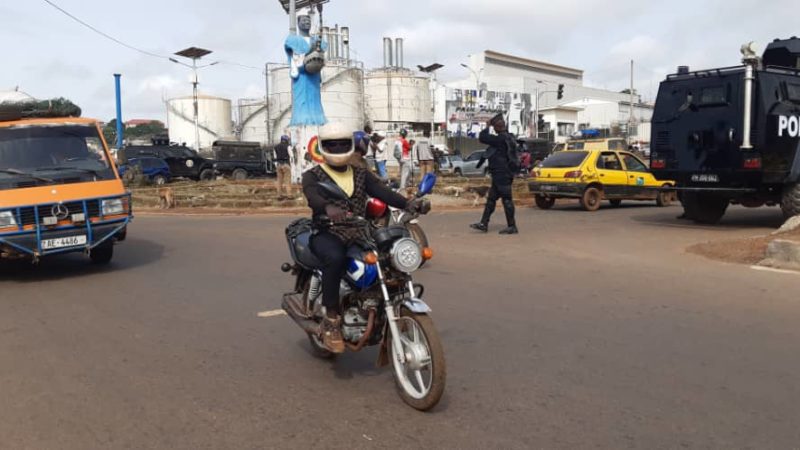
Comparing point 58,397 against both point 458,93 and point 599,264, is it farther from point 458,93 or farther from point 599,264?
point 458,93

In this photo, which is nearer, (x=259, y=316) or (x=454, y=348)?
(x=454, y=348)

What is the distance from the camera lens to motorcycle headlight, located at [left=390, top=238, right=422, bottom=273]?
13.5 feet

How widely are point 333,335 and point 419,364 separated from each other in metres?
0.73

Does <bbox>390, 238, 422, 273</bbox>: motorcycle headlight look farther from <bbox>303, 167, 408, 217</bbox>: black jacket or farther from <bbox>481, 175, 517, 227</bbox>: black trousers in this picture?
<bbox>481, 175, 517, 227</bbox>: black trousers

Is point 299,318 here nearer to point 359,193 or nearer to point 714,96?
point 359,193

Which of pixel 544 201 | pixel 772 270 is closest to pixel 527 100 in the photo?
pixel 544 201

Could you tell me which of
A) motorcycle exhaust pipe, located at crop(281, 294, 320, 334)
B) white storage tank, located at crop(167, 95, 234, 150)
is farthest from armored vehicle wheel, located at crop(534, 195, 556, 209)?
white storage tank, located at crop(167, 95, 234, 150)

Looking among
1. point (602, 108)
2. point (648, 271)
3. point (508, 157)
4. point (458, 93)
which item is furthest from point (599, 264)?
point (602, 108)

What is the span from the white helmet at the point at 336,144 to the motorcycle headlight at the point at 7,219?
17.2 ft

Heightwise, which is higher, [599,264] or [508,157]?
[508,157]

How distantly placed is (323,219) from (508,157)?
A: 809 centimetres

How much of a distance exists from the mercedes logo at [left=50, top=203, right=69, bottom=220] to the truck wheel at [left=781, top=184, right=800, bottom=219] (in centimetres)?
1156

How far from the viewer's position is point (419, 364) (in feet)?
13.2

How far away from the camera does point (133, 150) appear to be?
100ft
